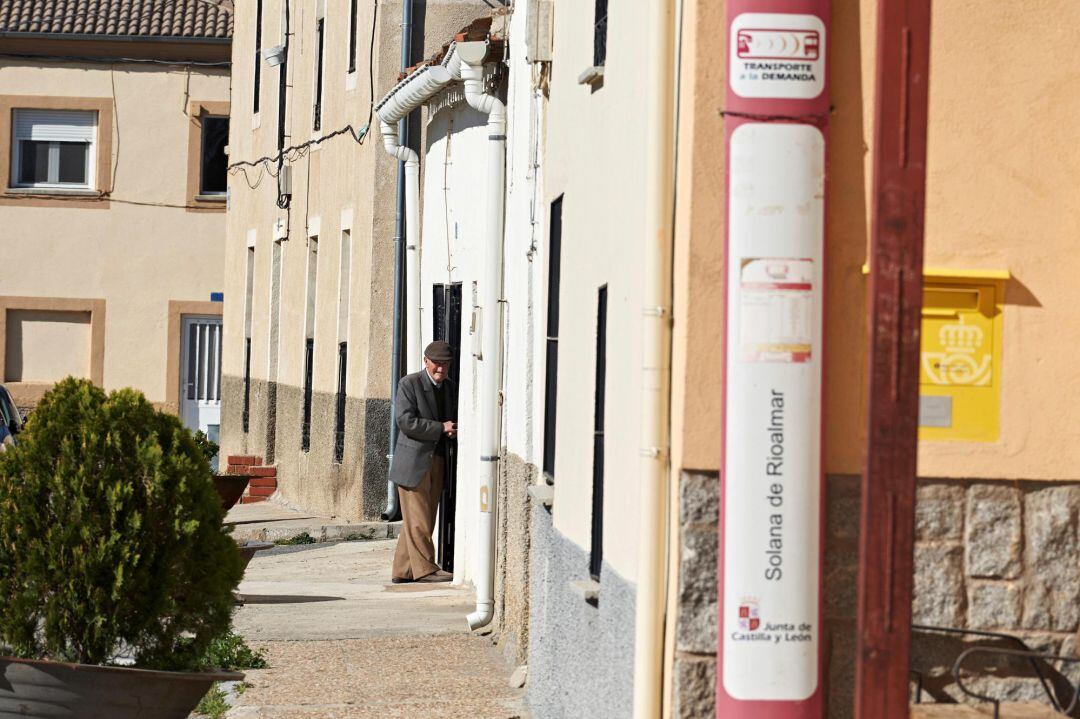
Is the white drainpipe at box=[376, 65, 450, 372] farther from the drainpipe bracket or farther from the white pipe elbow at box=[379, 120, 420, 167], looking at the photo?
the drainpipe bracket

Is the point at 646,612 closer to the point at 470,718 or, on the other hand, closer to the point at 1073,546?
the point at 1073,546

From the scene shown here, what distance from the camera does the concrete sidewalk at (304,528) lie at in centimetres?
1677

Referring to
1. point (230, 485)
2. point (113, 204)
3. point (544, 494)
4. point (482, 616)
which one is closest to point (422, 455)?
point (482, 616)

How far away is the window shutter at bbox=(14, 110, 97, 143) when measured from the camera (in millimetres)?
30953

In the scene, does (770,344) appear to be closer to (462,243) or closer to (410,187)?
(462,243)

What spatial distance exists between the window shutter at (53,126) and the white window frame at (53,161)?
17 millimetres

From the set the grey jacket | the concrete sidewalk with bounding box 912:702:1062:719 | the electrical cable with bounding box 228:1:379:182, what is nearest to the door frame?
the electrical cable with bounding box 228:1:379:182

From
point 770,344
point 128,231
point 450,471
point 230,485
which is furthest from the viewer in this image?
point 128,231

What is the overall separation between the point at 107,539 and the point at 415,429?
6305mm

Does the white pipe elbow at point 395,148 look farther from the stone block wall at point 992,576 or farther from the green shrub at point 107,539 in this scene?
the stone block wall at point 992,576

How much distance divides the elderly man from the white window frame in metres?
19.3

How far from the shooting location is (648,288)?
207 inches

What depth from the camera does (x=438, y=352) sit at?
43.0 feet

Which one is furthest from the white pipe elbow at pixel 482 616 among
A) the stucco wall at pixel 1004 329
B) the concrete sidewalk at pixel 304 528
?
the stucco wall at pixel 1004 329
